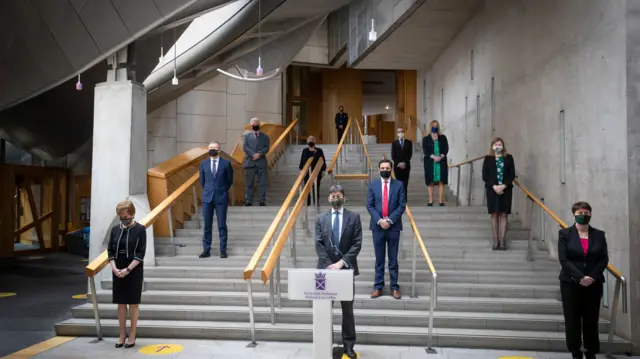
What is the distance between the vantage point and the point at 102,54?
8500 millimetres

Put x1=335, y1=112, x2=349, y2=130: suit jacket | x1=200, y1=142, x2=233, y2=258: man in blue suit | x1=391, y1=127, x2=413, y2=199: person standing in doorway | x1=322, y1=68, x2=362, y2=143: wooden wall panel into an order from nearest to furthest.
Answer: x1=200, y1=142, x2=233, y2=258: man in blue suit < x1=391, y1=127, x2=413, y2=199: person standing in doorway < x1=335, y1=112, x2=349, y2=130: suit jacket < x1=322, y1=68, x2=362, y2=143: wooden wall panel

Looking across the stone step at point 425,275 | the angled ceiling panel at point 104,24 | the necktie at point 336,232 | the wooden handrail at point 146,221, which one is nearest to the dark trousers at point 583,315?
the stone step at point 425,275

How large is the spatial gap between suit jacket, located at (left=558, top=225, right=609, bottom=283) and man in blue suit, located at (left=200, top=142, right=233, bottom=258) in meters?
4.51

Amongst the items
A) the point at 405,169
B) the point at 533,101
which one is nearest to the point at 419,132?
the point at 405,169

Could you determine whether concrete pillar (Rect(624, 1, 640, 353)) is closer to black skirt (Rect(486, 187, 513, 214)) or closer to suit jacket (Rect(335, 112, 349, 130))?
black skirt (Rect(486, 187, 513, 214))

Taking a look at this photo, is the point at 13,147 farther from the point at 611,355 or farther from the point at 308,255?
the point at 611,355

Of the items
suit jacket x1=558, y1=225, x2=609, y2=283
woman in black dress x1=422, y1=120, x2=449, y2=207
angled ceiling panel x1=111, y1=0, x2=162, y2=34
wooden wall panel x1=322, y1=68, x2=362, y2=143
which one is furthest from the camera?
wooden wall panel x1=322, y1=68, x2=362, y2=143

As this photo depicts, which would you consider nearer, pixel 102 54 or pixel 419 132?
pixel 102 54

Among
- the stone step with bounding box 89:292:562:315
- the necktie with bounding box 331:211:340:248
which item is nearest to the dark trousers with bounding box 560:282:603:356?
the stone step with bounding box 89:292:562:315

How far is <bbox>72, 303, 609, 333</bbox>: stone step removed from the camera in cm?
605

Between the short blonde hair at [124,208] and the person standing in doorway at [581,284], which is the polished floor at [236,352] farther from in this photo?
the short blonde hair at [124,208]

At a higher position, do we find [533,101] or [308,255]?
[533,101]

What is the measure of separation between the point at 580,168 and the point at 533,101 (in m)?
1.83

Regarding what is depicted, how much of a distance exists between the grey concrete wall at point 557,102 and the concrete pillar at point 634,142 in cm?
2
